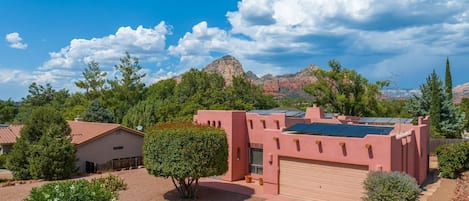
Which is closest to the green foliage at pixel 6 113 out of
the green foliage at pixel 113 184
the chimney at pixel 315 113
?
the green foliage at pixel 113 184

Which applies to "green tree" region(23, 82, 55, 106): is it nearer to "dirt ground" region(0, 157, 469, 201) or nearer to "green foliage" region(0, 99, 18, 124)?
"green foliage" region(0, 99, 18, 124)

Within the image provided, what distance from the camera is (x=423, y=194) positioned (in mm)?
19844

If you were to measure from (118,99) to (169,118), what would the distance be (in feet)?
67.2

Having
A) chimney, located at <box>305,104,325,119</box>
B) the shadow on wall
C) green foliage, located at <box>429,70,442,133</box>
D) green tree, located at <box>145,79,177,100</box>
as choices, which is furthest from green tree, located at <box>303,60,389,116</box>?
green tree, located at <box>145,79,177,100</box>

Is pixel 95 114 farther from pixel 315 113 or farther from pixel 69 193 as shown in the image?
pixel 69 193

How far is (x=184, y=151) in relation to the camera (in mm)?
17875

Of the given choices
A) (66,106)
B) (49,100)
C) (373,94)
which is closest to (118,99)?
(66,106)

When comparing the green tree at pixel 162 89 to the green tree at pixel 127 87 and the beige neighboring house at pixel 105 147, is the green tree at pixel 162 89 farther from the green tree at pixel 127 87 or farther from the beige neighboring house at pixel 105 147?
the beige neighboring house at pixel 105 147

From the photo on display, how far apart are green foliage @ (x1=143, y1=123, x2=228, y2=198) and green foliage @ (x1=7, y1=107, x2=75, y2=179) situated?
10.2m

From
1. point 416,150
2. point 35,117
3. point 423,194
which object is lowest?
point 423,194

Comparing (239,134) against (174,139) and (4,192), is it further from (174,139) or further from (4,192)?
(4,192)

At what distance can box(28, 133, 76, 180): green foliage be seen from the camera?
2548 cm

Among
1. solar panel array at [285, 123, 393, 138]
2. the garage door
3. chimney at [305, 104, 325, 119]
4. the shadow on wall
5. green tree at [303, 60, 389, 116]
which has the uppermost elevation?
green tree at [303, 60, 389, 116]

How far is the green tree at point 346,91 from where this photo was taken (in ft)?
A: 149
